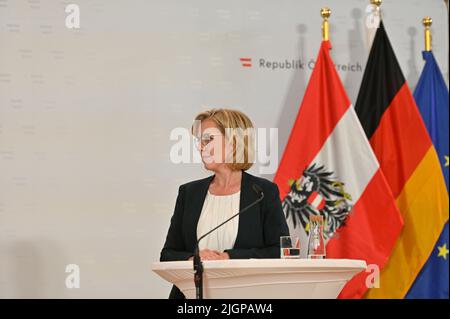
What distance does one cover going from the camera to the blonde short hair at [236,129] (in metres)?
3.29

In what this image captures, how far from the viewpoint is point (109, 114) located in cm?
527

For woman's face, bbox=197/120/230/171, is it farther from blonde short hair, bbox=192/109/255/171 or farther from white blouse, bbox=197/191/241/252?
white blouse, bbox=197/191/241/252

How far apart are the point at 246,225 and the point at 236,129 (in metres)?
0.41

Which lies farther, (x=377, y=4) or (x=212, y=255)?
(x=377, y=4)

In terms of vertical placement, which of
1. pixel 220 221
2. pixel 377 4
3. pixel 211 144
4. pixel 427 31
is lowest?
pixel 220 221

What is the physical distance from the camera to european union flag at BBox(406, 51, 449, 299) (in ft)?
18.3

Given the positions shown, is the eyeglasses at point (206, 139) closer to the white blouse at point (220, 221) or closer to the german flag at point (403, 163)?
the white blouse at point (220, 221)

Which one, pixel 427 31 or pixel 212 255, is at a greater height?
pixel 427 31

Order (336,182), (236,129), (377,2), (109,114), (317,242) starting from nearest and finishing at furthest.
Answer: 1. (317,242)
2. (236,129)
3. (109,114)
4. (336,182)
5. (377,2)

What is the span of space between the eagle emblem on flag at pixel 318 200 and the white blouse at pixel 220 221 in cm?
194

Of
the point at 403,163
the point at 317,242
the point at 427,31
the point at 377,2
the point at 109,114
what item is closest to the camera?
the point at 317,242

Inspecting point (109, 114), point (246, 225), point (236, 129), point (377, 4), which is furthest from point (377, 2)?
point (246, 225)

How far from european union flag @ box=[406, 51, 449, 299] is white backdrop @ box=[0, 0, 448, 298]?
96 cm

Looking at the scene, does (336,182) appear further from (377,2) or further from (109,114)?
(109,114)
